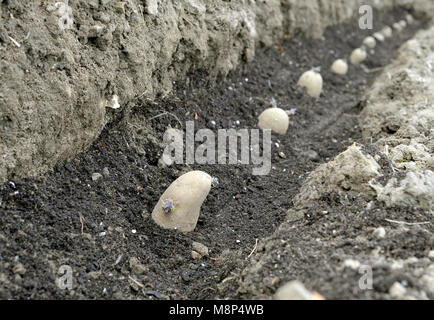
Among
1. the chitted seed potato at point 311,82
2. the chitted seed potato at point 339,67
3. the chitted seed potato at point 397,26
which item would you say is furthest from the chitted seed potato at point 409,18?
the chitted seed potato at point 311,82

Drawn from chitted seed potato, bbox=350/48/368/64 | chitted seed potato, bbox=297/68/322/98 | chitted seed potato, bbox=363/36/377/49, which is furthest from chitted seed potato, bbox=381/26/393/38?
chitted seed potato, bbox=297/68/322/98

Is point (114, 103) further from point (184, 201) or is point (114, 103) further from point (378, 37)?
point (378, 37)

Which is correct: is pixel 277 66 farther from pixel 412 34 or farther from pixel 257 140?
pixel 412 34

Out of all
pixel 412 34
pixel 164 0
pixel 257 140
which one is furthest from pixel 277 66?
pixel 412 34

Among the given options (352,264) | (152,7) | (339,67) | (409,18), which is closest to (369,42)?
(339,67)

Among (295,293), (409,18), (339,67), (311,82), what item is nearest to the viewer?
(295,293)

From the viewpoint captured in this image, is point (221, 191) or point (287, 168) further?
point (287, 168)

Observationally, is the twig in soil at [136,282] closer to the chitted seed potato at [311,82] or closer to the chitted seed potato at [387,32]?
the chitted seed potato at [311,82]
